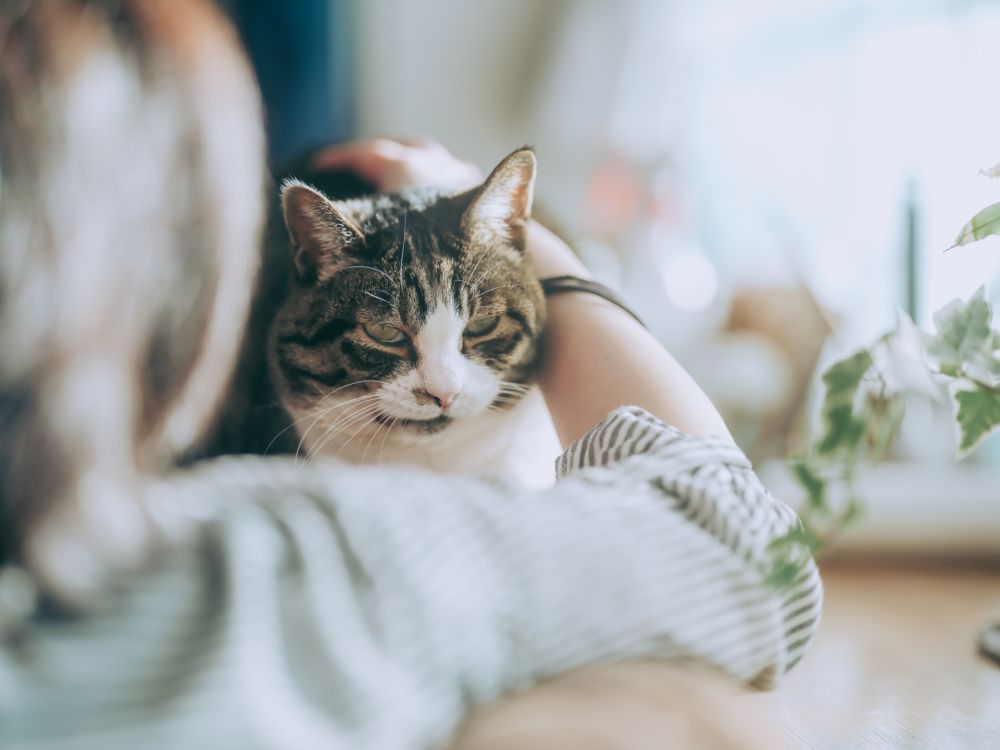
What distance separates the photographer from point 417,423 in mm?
840

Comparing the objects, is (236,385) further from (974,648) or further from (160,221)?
(974,648)

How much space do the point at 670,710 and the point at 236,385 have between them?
608 mm

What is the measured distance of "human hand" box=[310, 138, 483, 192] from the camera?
107 cm

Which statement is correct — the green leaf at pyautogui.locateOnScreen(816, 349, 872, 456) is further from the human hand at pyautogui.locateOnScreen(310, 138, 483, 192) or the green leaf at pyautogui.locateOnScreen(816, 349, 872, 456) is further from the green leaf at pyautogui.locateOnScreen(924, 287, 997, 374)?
the human hand at pyautogui.locateOnScreen(310, 138, 483, 192)

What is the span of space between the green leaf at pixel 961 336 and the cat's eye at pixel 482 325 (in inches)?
17.1

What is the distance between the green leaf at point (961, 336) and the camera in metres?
0.51

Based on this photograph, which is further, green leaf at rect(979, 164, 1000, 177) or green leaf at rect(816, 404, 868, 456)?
green leaf at rect(979, 164, 1000, 177)

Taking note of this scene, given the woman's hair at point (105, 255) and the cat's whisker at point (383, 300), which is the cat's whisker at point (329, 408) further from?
the woman's hair at point (105, 255)

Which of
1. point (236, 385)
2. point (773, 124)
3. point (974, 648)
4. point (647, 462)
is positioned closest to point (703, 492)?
point (647, 462)

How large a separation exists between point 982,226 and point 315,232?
22.7 inches

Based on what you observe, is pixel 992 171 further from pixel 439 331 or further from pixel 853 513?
pixel 439 331

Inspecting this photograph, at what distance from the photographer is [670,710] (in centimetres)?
42

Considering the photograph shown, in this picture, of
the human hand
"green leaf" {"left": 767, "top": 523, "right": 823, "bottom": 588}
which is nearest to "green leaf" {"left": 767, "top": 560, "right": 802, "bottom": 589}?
"green leaf" {"left": 767, "top": 523, "right": 823, "bottom": 588}

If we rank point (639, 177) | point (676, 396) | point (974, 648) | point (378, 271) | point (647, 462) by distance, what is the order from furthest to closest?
point (639, 177), point (974, 648), point (378, 271), point (676, 396), point (647, 462)
